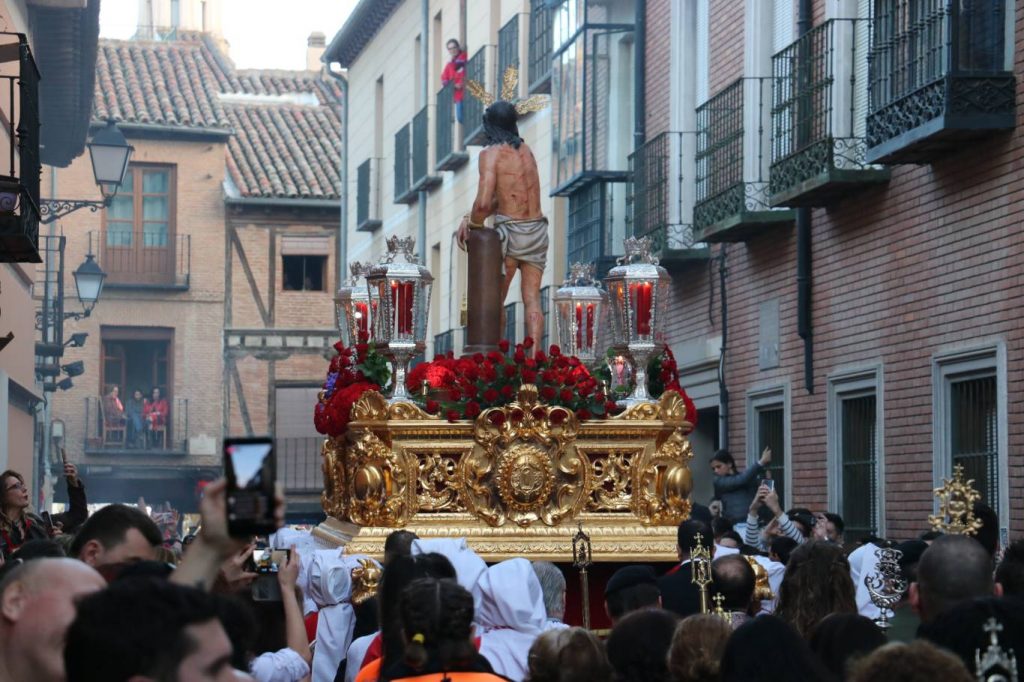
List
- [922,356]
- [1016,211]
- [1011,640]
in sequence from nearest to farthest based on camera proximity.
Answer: [1011,640] < [1016,211] < [922,356]

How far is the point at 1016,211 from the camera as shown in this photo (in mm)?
12016

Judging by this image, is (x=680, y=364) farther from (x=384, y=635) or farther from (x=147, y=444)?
(x=147, y=444)

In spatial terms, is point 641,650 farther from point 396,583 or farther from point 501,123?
point 501,123

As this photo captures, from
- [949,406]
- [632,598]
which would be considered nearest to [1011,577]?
[632,598]

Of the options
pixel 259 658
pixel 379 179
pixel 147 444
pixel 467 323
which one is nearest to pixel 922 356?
pixel 467 323

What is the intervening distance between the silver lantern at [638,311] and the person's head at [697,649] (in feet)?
17.2

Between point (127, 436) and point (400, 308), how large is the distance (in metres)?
29.7

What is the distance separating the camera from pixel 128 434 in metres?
39.1

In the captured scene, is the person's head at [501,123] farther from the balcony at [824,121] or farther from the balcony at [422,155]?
the balcony at [422,155]

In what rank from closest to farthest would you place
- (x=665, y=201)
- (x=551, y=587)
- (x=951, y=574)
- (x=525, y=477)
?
1. (x=951, y=574)
2. (x=551, y=587)
3. (x=525, y=477)
4. (x=665, y=201)

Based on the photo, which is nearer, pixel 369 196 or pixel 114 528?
pixel 114 528

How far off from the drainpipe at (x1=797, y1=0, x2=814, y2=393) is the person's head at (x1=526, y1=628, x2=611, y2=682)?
1089cm

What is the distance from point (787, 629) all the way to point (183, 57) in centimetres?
4116

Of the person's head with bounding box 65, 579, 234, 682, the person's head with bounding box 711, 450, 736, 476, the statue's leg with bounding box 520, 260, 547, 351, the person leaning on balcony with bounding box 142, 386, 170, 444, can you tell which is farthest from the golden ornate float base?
the person leaning on balcony with bounding box 142, 386, 170, 444
